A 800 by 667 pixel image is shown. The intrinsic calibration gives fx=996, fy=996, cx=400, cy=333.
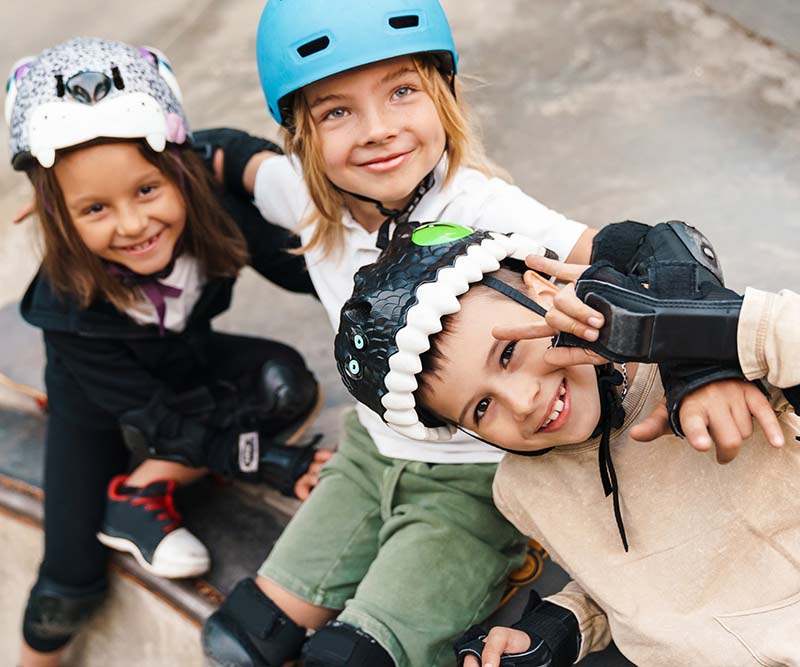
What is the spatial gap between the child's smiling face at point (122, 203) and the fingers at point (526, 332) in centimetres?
114

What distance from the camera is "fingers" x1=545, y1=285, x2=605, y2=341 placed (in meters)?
1.36

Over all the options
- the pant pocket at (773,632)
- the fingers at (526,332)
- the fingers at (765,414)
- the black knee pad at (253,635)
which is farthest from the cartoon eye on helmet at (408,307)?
the black knee pad at (253,635)

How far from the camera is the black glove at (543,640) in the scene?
66.1 inches

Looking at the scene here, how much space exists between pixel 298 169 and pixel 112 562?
48.1 inches

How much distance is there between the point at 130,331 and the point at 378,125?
0.96 metres

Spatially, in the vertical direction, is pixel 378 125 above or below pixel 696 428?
above

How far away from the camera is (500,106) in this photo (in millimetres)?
3951

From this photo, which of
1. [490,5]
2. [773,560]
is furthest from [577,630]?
[490,5]

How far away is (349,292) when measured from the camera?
216 cm

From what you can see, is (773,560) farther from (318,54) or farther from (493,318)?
(318,54)

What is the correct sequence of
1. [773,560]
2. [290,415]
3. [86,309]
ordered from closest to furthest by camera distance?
[773,560] → [86,309] → [290,415]

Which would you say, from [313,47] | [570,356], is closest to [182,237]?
[313,47]

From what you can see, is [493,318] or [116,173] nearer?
[493,318]

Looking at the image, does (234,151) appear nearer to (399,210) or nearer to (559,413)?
(399,210)
